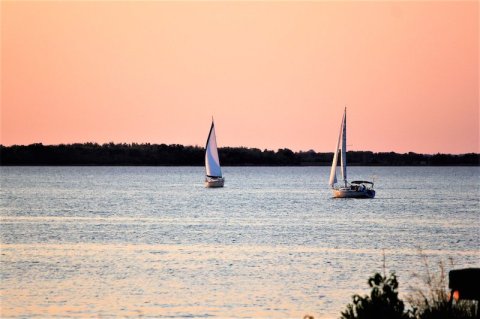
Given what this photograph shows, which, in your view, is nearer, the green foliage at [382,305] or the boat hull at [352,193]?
the green foliage at [382,305]

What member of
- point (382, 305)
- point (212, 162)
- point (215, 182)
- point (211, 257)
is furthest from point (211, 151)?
point (382, 305)

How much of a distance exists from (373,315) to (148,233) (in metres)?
42.2

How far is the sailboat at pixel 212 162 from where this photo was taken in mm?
123688

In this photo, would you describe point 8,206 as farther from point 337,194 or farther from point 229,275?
point 229,275

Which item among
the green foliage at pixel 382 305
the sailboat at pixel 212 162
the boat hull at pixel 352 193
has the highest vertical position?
the sailboat at pixel 212 162

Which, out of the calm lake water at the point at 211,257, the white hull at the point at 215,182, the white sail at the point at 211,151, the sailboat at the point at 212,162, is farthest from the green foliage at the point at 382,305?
the white hull at the point at 215,182

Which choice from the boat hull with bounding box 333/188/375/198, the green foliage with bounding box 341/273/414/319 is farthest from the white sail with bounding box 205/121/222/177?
the green foliage with bounding box 341/273/414/319

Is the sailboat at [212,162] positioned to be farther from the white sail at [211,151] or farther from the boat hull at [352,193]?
Answer: the boat hull at [352,193]

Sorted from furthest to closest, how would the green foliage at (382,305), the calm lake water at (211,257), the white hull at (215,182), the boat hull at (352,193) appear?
the white hull at (215,182)
the boat hull at (352,193)
the calm lake water at (211,257)
the green foliage at (382,305)

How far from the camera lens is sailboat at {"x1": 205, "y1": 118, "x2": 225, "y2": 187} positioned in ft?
406

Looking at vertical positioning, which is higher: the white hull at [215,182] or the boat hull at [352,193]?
the white hull at [215,182]

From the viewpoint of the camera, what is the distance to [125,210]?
87375 millimetres

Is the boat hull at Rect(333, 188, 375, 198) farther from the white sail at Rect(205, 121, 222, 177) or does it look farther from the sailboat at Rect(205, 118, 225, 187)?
the sailboat at Rect(205, 118, 225, 187)

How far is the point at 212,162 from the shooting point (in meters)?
127
